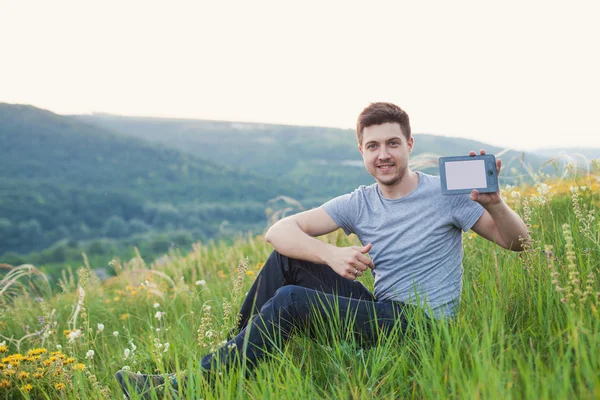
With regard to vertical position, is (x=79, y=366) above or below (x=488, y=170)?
below

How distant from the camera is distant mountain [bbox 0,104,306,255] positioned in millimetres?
50250

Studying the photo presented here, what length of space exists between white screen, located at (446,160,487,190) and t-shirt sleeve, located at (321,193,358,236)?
722 millimetres

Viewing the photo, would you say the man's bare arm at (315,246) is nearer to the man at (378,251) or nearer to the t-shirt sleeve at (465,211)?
the man at (378,251)

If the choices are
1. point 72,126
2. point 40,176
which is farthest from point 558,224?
point 72,126

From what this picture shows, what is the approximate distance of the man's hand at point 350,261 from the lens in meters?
2.76

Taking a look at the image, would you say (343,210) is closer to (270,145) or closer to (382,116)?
(382,116)

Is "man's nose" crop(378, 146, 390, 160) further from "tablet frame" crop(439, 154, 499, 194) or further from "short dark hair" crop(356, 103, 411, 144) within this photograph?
"tablet frame" crop(439, 154, 499, 194)

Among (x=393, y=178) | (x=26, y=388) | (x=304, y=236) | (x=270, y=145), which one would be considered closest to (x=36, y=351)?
(x=26, y=388)

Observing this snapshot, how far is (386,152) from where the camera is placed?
3061 millimetres

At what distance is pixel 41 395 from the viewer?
3.32 meters

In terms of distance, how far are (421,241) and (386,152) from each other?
58 centimetres

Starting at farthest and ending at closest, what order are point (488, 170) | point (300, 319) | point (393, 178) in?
point (393, 178) < point (300, 319) < point (488, 170)

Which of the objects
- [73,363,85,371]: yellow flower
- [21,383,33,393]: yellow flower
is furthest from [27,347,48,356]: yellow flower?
[73,363,85,371]: yellow flower

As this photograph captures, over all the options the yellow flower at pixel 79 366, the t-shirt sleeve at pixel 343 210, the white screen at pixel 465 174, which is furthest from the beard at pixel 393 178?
the yellow flower at pixel 79 366
